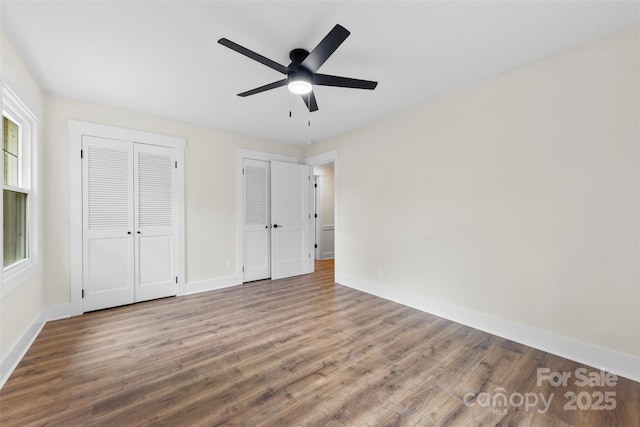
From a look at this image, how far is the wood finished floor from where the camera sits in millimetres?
1558

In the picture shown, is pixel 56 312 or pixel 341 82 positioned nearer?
pixel 341 82

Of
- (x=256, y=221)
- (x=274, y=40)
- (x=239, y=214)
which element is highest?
(x=274, y=40)

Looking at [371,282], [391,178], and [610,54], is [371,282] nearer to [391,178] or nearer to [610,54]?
[391,178]

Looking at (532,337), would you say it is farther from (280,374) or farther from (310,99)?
(310,99)

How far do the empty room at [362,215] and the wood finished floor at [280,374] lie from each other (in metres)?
0.02

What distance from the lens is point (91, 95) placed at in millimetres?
2984

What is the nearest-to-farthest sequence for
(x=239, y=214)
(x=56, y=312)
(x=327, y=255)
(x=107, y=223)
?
(x=56, y=312) < (x=107, y=223) < (x=239, y=214) < (x=327, y=255)

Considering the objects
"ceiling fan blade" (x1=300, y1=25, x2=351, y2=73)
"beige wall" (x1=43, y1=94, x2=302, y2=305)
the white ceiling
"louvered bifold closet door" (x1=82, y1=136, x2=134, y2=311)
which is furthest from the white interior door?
"ceiling fan blade" (x1=300, y1=25, x2=351, y2=73)

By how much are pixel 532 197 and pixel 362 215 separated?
209 centimetres

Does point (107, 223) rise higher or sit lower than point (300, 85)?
lower

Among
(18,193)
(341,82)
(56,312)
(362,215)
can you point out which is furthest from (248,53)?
(56,312)

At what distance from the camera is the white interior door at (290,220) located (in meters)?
4.68

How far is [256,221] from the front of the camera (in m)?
4.56

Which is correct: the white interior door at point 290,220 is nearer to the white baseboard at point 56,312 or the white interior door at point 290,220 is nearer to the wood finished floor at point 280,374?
the wood finished floor at point 280,374
